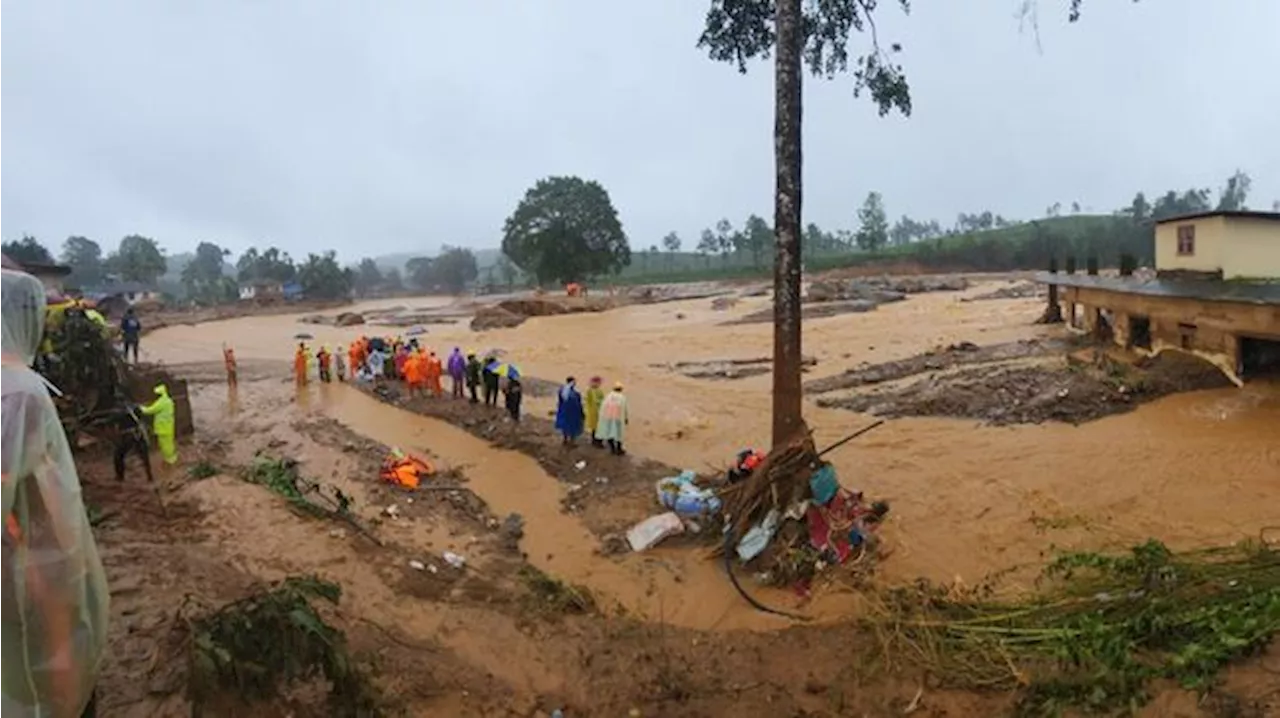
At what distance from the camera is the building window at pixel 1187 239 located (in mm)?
16203

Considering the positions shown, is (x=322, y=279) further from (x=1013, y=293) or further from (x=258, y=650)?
(x=258, y=650)

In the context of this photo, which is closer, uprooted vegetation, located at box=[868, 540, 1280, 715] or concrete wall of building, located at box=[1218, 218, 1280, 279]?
uprooted vegetation, located at box=[868, 540, 1280, 715]

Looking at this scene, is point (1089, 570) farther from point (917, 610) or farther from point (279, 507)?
point (279, 507)

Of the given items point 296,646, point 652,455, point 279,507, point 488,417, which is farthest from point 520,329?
point 296,646

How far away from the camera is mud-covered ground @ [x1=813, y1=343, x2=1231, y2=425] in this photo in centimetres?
1414

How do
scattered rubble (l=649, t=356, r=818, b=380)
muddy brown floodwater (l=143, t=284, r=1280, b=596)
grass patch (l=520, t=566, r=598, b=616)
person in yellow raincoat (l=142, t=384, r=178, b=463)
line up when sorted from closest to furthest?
grass patch (l=520, t=566, r=598, b=616) → muddy brown floodwater (l=143, t=284, r=1280, b=596) → person in yellow raincoat (l=142, t=384, r=178, b=463) → scattered rubble (l=649, t=356, r=818, b=380)

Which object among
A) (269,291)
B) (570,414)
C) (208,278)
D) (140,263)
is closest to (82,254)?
(208,278)

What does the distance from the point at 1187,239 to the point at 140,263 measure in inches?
3514

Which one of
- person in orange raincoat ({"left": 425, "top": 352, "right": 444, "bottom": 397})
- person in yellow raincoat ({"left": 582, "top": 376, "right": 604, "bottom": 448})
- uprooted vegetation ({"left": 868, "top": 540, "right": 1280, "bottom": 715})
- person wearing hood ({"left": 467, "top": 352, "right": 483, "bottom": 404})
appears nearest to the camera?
uprooted vegetation ({"left": 868, "top": 540, "right": 1280, "bottom": 715})

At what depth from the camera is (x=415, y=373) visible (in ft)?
63.8

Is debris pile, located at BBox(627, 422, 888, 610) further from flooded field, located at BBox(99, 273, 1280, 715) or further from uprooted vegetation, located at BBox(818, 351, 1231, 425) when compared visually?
uprooted vegetation, located at BBox(818, 351, 1231, 425)

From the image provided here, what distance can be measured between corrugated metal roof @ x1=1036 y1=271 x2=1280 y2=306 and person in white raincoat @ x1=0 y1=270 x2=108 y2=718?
15.0m

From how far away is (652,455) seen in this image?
44.8ft

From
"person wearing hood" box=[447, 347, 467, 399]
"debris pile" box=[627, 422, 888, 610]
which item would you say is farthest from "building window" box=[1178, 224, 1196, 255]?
"person wearing hood" box=[447, 347, 467, 399]
